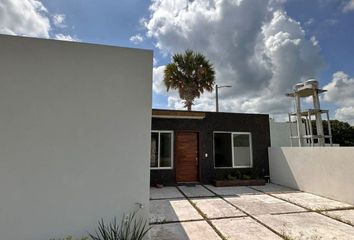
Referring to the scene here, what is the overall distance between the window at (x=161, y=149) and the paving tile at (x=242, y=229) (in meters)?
4.40

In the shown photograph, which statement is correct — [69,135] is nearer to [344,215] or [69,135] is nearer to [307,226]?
[307,226]

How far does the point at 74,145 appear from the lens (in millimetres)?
3213

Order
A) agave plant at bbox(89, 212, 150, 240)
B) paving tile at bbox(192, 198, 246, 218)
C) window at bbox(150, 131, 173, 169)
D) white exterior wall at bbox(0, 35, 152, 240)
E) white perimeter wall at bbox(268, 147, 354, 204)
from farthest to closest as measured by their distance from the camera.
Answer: window at bbox(150, 131, 173, 169) → white perimeter wall at bbox(268, 147, 354, 204) → paving tile at bbox(192, 198, 246, 218) → agave plant at bbox(89, 212, 150, 240) → white exterior wall at bbox(0, 35, 152, 240)

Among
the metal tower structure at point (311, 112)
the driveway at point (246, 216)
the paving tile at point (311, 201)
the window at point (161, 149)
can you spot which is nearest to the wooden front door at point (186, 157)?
the window at point (161, 149)

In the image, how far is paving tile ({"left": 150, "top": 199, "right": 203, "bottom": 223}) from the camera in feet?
15.6


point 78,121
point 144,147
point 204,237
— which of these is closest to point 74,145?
point 78,121

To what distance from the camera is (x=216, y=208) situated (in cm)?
553

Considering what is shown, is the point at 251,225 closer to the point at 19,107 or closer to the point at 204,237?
the point at 204,237

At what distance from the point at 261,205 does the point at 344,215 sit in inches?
73.3

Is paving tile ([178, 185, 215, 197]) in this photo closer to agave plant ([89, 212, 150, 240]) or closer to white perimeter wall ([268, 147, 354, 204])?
white perimeter wall ([268, 147, 354, 204])

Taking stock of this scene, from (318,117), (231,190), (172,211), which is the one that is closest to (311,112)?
(318,117)

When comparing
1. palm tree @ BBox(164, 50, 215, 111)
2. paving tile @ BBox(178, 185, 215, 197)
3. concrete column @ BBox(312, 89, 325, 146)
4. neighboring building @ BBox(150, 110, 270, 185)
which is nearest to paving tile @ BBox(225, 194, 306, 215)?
paving tile @ BBox(178, 185, 215, 197)

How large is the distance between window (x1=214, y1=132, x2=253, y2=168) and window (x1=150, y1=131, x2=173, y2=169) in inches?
83.4

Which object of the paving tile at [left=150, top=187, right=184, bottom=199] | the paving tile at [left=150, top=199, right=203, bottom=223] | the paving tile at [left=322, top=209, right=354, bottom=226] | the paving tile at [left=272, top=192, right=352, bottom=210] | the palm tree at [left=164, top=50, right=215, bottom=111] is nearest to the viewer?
the paving tile at [left=322, top=209, right=354, bottom=226]
